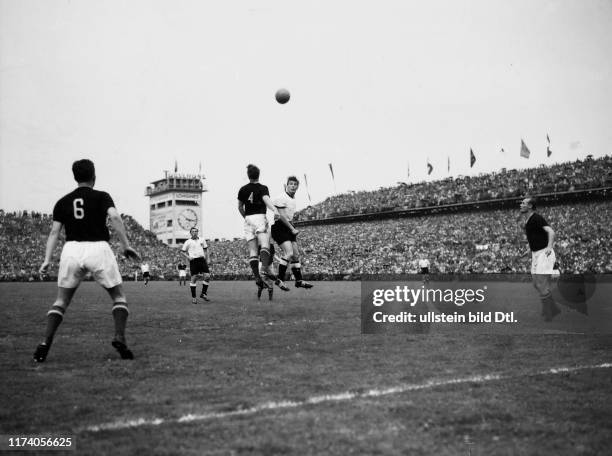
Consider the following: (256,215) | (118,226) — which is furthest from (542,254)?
(118,226)

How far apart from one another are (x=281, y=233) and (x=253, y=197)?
3.22ft

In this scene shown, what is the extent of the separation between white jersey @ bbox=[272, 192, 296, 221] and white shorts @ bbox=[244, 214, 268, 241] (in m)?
0.37

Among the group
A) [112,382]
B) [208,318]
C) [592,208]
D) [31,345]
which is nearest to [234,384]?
[112,382]

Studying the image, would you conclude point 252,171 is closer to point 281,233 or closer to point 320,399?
point 281,233

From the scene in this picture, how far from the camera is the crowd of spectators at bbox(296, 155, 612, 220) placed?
133ft

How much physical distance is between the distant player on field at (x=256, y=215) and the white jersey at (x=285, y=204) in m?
0.22

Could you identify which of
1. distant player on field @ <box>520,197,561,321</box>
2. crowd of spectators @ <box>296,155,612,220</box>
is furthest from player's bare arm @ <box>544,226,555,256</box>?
crowd of spectators @ <box>296,155,612,220</box>

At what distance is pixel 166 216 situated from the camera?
107 metres

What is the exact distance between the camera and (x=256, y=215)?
11.8 m

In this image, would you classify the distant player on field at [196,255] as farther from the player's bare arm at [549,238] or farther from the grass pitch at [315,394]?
the player's bare arm at [549,238]

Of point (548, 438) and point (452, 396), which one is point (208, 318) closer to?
point (452, 396)

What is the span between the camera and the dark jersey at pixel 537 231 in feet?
34.3

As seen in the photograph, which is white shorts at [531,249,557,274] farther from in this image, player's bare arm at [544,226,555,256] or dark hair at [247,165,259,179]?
dark hair at [247,165,259,179]

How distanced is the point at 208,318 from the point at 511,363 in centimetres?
634
